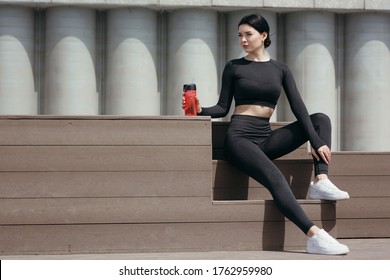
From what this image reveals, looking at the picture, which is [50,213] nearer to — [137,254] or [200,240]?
[137,254]

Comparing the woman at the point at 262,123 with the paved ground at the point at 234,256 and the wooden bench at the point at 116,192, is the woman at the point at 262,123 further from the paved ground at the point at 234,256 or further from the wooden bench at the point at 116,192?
the paved ground at the point at 234,256

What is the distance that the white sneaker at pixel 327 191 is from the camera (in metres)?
5.97

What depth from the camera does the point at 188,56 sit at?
9875mm

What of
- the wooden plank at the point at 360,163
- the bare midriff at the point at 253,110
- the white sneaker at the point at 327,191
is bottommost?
the white sneaker at the point at 327,191

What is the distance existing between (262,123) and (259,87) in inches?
10.0

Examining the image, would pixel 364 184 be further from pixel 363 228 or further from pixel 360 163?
pixel 363 228

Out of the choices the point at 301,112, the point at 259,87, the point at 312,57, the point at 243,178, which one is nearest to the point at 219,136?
the point at 243,178

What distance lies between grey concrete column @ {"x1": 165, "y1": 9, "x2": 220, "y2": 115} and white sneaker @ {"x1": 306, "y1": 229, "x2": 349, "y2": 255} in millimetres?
4291

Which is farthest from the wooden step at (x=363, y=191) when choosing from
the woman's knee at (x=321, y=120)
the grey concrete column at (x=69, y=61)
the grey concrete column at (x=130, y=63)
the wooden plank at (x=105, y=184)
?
the grey concrete column at (x=69, y=61)

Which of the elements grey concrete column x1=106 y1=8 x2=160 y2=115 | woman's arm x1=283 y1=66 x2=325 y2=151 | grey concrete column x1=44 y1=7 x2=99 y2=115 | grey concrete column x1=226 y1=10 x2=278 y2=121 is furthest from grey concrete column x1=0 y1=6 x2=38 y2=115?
woman's arm x1=283 y1=66 x2=325 y2=151

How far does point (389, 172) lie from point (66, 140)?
2.54m

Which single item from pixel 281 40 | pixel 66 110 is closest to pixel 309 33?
pixel 281 40
